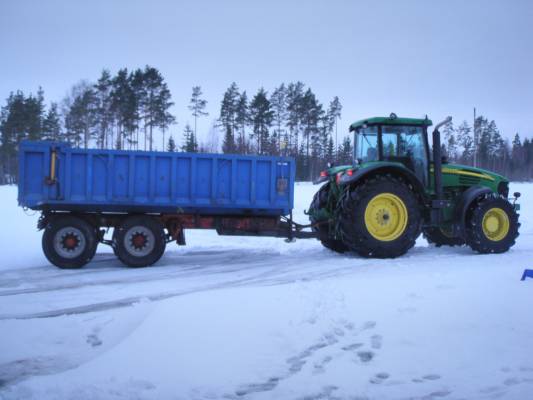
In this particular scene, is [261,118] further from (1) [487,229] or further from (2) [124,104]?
(1) [487,229]

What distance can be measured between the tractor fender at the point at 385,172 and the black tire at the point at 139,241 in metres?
3.41

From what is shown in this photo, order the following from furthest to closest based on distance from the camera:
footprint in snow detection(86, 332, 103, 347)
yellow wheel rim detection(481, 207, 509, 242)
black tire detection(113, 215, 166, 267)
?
yellow wheel rim detection(481, 207, 509, 242) → black tire detection(113, 215, 166, 267) → footprint in snow detection(86, 332, 103, 347)

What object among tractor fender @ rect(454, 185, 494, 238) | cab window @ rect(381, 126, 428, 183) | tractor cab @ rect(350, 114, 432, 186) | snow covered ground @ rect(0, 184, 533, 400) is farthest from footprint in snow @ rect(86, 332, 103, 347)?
tractor fender @ rect(454, 185, 494, 238)

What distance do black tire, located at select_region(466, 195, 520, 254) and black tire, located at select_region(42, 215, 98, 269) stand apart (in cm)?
688

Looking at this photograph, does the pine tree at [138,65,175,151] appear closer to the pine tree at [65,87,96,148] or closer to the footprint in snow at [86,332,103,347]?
the pine tree at [65,87,96,148]

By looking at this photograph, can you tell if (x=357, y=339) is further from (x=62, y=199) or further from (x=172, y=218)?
(x=62, y=199)

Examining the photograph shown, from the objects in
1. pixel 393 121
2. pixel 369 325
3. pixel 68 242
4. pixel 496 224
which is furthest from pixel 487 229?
pixel 68 242

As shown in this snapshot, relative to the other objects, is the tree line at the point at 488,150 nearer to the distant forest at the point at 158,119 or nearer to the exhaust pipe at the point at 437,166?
the distant forest at the point at 158,119

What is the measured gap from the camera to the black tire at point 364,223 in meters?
7.78

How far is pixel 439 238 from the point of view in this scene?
9570 mm

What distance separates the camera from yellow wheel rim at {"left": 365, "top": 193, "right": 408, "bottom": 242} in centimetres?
794

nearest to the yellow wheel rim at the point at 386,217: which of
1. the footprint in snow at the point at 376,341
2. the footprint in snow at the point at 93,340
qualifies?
the footprint in snow at the point at 376,341

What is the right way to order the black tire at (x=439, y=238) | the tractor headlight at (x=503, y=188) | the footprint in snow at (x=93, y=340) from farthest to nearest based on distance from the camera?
the black tire at (x=439, y=238) → the tractor headlight at (x=503, y=188) → the footprint in snow at (x=93, y=340)

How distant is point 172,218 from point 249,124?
108 ft
